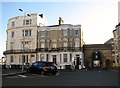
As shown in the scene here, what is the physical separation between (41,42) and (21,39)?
6.06 meters

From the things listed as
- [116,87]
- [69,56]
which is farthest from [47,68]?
[69,56]

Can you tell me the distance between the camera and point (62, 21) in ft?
252

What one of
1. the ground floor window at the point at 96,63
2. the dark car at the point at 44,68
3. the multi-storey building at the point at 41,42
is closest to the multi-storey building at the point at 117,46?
the ground floor window at the point at 96,63

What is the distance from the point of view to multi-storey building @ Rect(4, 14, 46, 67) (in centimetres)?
7181

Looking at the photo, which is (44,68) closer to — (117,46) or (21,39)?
(117,46)

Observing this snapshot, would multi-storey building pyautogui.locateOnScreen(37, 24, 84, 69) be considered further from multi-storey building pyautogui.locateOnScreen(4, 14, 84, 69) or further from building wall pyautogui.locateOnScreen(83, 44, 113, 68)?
building wall pyautogui.locateOnScreen(83, 44, 113, 68)

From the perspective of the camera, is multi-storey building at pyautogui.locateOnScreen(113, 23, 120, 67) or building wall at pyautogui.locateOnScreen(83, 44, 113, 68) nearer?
multi-storey building at pyautogui.locateOnScreen(113, 23, 120, 67)

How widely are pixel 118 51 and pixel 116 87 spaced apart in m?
51.3

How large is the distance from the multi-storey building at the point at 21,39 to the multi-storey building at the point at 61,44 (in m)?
1.99

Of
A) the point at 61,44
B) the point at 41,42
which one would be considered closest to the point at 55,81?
the point at 61,44

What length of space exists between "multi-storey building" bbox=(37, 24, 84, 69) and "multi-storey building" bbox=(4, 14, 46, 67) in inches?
78.3

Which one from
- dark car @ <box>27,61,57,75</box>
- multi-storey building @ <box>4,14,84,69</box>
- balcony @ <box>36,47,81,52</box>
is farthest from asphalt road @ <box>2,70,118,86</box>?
balcony @ <box>36,47,81,52</box>

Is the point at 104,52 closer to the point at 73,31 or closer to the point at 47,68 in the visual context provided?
the point at 73,31

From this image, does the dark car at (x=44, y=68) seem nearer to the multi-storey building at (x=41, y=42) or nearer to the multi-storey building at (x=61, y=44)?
the multi-storey building at (x=41, y=42)
